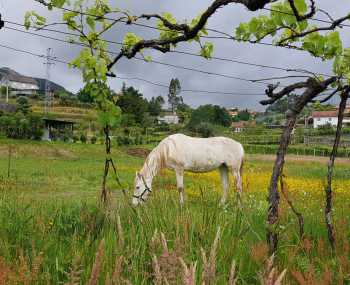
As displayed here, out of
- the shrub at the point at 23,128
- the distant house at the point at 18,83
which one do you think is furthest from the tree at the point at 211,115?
the distant house at the point at 18,83

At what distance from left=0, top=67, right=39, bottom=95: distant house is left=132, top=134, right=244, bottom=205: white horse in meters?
167

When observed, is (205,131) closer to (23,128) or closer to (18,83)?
(23,128)

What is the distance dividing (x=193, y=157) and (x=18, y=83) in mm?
177658

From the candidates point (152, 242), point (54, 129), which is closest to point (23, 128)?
point (54, 129)

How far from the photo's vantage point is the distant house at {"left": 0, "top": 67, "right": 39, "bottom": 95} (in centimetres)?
17138

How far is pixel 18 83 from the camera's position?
584 ft

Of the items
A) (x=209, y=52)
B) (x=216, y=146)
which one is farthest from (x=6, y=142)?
(x=209, y=52)

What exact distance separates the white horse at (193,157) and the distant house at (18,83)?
167 metres

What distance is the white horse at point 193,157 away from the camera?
1211cm

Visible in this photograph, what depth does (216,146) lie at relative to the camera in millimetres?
13398

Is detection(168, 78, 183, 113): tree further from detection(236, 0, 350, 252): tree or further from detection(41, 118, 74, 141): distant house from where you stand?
detection(236, 0, 350, 252): tree

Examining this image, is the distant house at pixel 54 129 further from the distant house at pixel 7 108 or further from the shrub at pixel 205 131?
the shrub at pixel 205 131

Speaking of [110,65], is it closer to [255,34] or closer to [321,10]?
[255,34]

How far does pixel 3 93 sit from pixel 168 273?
164 m
